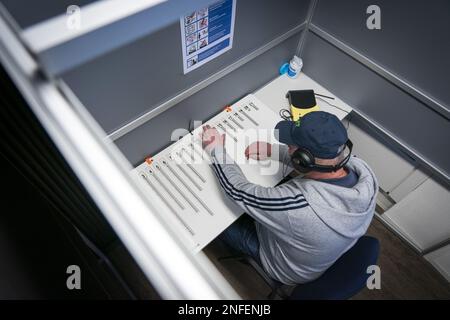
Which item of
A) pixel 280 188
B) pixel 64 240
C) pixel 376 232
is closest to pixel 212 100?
pixel 280 188

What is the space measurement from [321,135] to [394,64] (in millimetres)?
532

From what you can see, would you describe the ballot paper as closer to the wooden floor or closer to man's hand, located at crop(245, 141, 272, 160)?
man's hand, located at crop(245, 141, 272, 160)

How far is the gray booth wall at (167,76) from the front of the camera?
2.56 feet

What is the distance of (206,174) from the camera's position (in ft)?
3.77

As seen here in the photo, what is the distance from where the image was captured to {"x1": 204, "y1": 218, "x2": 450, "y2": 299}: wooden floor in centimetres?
160

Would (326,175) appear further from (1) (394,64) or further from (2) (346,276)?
(1) (394,64)

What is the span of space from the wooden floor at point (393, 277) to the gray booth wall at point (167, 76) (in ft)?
2.56

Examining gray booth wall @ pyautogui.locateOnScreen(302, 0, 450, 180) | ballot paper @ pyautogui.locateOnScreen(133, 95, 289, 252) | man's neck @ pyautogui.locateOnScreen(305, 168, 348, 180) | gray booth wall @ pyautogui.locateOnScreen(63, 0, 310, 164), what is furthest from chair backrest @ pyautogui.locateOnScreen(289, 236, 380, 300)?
gray booth wall @ pyautogui.locateOnScreen(63, 0, 310, 164)

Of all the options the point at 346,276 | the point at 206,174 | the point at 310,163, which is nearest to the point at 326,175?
the point at 310,163

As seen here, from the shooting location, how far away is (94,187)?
1.23 feet

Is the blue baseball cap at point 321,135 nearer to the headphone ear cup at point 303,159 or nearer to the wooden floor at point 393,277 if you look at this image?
the headphone ear cup at point 303,159

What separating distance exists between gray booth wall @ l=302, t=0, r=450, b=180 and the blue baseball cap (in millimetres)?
430

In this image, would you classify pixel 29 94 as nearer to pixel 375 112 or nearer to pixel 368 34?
pixel 368 34

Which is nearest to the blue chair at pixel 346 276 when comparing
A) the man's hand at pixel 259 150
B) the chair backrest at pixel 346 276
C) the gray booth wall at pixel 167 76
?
the chair backrest at pixel 346 276
